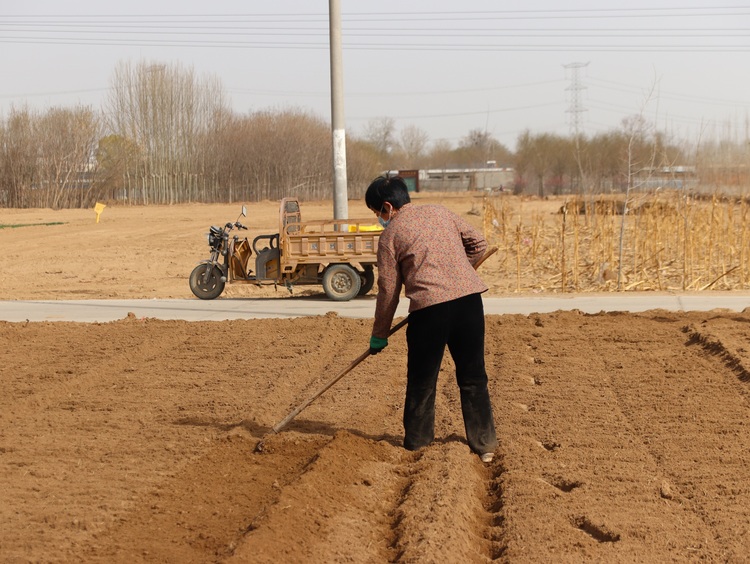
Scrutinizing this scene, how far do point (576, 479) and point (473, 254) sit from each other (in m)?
1.61

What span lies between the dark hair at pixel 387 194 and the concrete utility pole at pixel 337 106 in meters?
10.1

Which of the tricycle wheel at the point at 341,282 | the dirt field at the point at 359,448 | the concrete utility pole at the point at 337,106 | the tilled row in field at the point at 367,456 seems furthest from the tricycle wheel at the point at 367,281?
the tilled row in field at the point at 367,456

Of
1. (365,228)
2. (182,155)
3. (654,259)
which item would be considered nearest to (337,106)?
(365,228)

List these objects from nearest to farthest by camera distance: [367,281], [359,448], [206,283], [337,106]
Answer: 1. [359,448]
2. [367,281]
3. [206,283]
4. [337,106]

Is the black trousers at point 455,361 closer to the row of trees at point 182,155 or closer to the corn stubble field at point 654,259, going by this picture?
the corn stubble field at point 654,259

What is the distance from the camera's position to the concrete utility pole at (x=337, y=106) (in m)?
16.6

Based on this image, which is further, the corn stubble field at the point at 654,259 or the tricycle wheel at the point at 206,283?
the corn stubble field at the point at 654,259

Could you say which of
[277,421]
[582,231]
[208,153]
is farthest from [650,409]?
[208,153]

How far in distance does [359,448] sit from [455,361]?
2.82 feet

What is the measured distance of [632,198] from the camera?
18500 millimetres

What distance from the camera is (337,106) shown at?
16.6 meters

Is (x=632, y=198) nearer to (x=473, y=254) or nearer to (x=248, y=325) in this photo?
(x=248, y=325)

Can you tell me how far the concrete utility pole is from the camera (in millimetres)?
16562

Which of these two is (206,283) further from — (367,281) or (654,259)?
(654,259)
